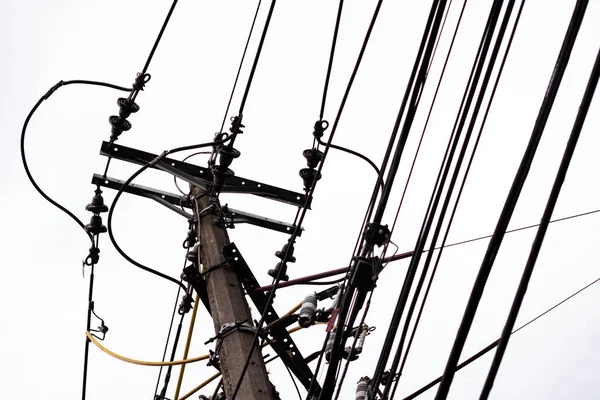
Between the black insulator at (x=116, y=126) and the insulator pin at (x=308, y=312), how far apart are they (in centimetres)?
212

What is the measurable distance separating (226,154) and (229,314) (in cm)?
128

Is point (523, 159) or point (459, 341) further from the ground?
point (523, 159)

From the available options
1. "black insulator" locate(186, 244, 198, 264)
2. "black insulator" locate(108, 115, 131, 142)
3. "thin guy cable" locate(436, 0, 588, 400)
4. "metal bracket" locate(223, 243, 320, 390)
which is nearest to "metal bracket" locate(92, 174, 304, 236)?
"black insulator" locate(108, 115, 131, 142)

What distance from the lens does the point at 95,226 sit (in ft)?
19.0

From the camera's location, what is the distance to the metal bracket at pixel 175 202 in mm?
6074

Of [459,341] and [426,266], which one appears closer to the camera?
[459,341]

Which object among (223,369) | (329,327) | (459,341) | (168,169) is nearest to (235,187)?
(168,169)

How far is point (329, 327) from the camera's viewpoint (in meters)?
3.18

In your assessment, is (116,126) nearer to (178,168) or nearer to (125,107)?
(125,107)

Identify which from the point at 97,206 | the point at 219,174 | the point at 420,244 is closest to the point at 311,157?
the point at 219,174

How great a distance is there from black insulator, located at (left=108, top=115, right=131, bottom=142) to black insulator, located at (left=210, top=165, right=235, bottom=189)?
88 cm

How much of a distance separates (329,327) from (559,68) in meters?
1.60

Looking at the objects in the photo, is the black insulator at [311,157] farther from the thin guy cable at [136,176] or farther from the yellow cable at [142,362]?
the yellow cable at [142,362]

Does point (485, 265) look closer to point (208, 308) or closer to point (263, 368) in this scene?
point (263, 368)
